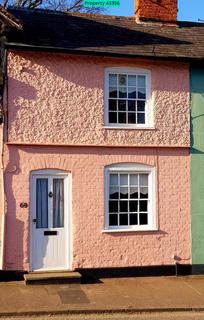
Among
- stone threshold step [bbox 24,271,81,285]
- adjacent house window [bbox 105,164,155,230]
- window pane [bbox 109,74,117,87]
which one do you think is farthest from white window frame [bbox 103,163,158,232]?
window pane [bbox 109,74,117,87]

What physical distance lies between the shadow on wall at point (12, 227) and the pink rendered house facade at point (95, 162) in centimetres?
2

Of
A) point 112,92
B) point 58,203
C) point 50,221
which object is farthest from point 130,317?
point 112,92

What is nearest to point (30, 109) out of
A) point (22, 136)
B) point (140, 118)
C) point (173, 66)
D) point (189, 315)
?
point (22, 136)

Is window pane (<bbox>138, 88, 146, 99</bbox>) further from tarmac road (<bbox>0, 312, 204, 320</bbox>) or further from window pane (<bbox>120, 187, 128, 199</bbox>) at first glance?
tarmac road (<bbox>0, 312, 204, 320</bbox>)

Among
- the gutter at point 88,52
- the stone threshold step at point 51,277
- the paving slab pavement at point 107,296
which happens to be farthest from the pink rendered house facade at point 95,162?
the paving slab pavement at point 107,296

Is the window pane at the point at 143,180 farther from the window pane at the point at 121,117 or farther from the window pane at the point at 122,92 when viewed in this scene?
the window pane at the point at 122,92

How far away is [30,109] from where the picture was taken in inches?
481

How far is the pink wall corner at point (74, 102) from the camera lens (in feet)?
39.9

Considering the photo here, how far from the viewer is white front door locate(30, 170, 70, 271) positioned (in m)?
12.0

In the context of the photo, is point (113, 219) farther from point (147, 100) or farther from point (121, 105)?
point (147, 100)

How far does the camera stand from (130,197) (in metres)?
12.8

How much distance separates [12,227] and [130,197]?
3020mm

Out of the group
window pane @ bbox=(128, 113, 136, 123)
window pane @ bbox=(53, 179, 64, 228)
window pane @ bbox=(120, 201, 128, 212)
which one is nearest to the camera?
window pane @ bbox=(53, 179, 64, 228)

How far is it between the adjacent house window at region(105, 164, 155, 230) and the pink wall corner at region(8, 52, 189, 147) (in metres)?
0.70
